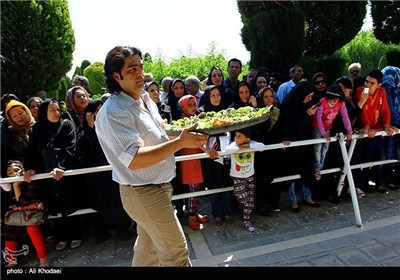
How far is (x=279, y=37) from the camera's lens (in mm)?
7656

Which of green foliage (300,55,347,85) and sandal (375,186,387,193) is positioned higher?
green foliage (300,55,347,85)

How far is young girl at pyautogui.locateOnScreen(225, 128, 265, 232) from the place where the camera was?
3617 millimetres

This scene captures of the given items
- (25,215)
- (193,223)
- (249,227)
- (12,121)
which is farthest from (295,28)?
(25,215)

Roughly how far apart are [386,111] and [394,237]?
1794 mm

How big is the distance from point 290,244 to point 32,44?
8641mm

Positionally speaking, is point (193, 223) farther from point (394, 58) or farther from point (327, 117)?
point (394, 58)

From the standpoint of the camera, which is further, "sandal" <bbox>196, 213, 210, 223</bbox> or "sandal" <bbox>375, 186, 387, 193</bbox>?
"sandal" <bbox>375, 186, 387, 193</bbox>

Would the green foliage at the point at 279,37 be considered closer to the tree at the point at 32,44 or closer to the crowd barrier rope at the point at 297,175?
the crowd barrier rope at the point at 297,175

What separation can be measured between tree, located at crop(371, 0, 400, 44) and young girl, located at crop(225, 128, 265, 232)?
10.4 metres

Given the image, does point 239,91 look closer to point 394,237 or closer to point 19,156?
point 394,237

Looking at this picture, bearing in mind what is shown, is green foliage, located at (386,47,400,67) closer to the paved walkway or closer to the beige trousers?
the paved walkway

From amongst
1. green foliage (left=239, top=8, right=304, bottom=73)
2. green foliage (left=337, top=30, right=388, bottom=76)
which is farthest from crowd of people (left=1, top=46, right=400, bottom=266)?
green foliage (left=337, top=30, right=388, bottom=76)
